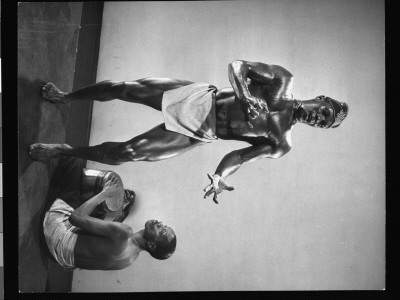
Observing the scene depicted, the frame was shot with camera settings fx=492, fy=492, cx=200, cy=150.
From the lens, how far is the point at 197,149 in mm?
2883

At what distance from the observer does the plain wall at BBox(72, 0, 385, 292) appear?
286 centimetres

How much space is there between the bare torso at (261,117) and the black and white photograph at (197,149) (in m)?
0.01

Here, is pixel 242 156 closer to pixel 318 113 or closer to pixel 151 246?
pixel 318 113

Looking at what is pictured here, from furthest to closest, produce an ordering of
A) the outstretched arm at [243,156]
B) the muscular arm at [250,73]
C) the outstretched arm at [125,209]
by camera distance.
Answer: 1. the outstretched arm at [125,209]
2. the outstretched arm at [243,156]
3. the muscular arm at [250,73]

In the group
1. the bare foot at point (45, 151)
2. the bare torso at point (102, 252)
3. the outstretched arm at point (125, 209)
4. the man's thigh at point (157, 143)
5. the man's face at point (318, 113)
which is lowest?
the bare torso at point (102, 252)

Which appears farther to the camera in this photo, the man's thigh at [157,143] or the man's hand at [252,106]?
the man's thigh at [157,143]

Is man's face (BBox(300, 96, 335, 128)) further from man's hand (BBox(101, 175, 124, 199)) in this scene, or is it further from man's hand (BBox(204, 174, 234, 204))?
man's hand (BBox(101, 175, 124, 199))

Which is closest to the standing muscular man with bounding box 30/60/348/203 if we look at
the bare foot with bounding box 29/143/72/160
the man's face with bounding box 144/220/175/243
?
the bare foot with bounding box 29/143/72/160

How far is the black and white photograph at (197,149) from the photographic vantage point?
279cm

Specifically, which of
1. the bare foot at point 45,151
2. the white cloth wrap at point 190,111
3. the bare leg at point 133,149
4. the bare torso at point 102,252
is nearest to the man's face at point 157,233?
the bare torso at point 102,252

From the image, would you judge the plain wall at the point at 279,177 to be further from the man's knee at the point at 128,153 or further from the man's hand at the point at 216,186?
the man's hand at the point at 216,186

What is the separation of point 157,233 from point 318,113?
1.15 meters
